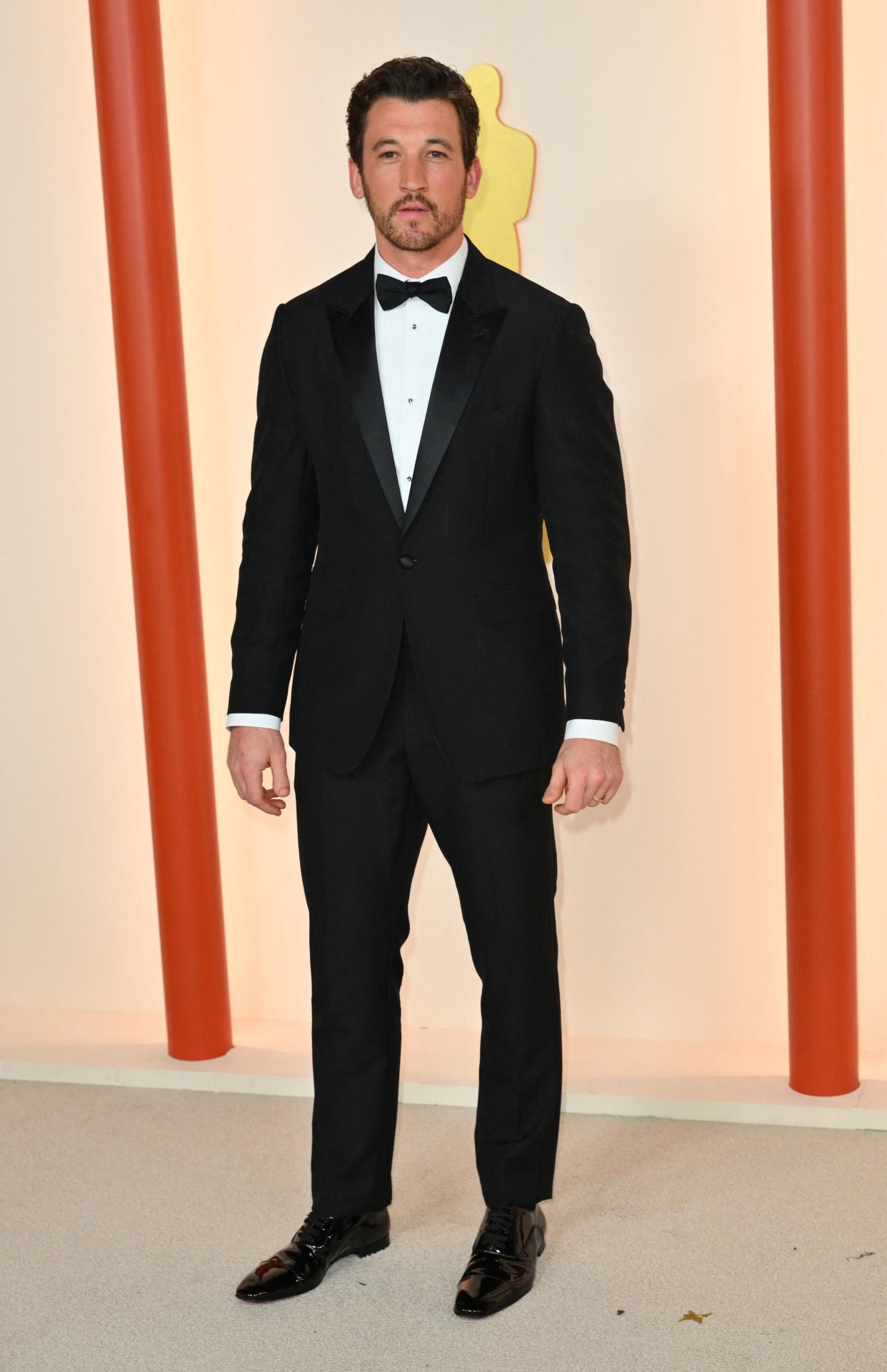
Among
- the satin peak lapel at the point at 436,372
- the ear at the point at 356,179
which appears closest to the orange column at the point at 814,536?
the satin peak lapel at the point at 436,372

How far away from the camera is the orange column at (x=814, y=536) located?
267 centimetres

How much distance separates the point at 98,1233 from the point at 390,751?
981 mm

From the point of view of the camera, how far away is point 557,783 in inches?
85.0

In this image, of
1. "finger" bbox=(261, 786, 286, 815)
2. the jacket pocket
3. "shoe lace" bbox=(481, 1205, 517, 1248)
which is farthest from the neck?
"shoe lace" bbox=(481, 1205, 517, 1248)

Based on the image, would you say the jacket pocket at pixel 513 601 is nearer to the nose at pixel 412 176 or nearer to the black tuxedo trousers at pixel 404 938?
the black tuxedo trousers at pixel 404 938

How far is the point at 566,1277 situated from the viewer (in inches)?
92.0

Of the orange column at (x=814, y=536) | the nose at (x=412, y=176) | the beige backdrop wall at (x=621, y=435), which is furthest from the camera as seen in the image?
the beige backdrop wall at (x=621, y=435)

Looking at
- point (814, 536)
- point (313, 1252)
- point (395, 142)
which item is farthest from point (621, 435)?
point (313, 1252)

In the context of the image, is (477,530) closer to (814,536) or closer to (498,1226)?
(814,536)

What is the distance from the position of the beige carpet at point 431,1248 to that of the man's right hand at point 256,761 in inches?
29.2

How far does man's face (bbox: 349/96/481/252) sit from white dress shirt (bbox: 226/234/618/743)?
0.25 feet

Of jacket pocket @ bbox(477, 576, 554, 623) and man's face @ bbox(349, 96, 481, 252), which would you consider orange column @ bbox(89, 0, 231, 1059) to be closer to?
man's face @ bbox(349, 96, 481, 252)

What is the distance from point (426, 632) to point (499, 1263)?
0.94 metres

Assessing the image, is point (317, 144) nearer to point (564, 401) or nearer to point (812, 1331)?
point (564, 401)
